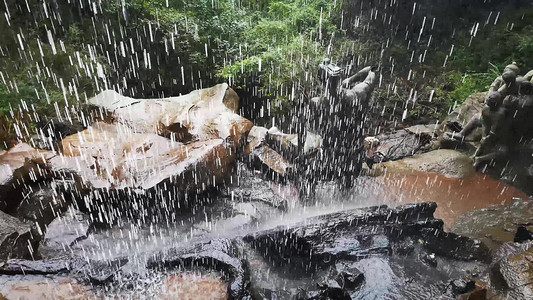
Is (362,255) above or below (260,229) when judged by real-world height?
above

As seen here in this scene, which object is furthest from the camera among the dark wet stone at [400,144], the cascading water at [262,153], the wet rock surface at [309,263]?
the dark wet stone at [400,144]

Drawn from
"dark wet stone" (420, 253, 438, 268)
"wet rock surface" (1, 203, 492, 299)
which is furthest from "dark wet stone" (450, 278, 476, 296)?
"dark wet stone" (420, 253, 438, 268)

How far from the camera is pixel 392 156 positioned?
618 cm

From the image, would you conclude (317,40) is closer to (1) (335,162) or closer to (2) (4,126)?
(1) (335,162)

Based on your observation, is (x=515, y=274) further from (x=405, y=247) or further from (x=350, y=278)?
(x=350, y=278)

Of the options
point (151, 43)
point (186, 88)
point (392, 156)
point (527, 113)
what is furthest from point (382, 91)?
point (151, 43)

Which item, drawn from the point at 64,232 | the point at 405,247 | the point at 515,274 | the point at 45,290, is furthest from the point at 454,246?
the point at 64,232

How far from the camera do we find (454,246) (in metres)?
3.68

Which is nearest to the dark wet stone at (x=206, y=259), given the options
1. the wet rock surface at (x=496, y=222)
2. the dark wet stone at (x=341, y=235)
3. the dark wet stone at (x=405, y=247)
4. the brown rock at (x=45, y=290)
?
the dark wet stone at (x=341, y=235)

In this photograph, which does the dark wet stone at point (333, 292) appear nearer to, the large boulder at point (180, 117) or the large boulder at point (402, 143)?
the large boulder at point (180, 117)

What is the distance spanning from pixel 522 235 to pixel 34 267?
5312 mm

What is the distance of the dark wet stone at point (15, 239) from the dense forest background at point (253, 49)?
2.65 m

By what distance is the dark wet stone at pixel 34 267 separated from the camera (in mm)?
2902

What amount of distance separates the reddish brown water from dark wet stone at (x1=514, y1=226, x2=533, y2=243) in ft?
2.54
